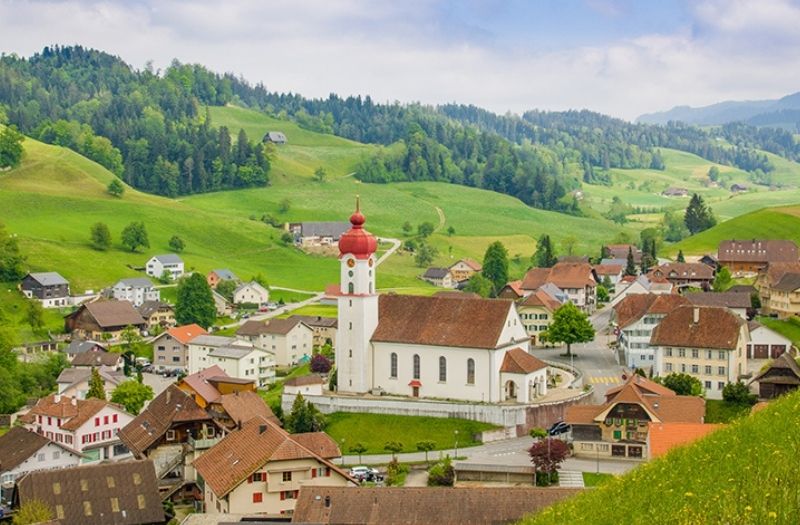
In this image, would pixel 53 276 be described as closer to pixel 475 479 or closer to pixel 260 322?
pixel 260 322

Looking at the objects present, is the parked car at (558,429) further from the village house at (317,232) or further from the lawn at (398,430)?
the village house at (317,232)

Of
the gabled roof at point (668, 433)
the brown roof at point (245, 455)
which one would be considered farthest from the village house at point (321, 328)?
the gabled roof at point (668, 433)

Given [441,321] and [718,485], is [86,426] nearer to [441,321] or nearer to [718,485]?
[441,321]

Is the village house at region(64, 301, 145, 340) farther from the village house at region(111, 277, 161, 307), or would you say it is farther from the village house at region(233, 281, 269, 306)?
the village house at region(233, 281, 269, 306)

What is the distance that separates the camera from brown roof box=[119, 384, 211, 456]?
62250 mm

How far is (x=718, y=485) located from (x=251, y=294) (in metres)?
113

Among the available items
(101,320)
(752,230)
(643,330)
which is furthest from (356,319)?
(752,230)

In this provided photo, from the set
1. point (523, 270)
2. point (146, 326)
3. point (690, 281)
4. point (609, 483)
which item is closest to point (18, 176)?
point (146, 326)

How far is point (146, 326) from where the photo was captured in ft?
378

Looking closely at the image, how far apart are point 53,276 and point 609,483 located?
10740 centimetres

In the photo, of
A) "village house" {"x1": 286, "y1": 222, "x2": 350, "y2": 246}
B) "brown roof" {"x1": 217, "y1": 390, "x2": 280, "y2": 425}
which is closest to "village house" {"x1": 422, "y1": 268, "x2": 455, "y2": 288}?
"village house" {"x1": 286, "y1": 222, "x2": 350, "y2": 246}

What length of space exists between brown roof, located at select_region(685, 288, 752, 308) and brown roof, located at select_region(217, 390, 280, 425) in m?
37.3

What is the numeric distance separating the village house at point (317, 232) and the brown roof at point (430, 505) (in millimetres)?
121585

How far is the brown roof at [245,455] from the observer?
1945 inches
